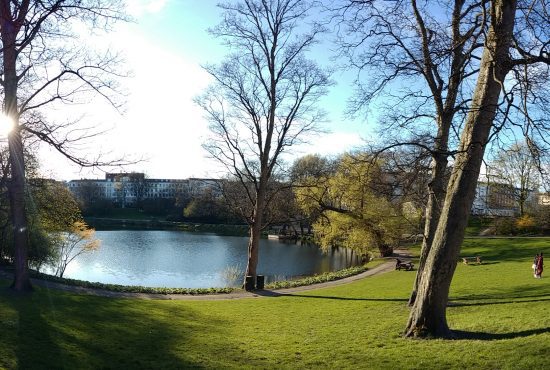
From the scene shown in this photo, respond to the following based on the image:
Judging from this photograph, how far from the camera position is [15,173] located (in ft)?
42.3

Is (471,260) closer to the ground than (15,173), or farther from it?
closer to the ground

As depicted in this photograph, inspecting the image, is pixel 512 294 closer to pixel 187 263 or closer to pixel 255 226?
pixel 255 226

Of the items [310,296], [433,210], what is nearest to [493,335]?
Answer: [433,210]

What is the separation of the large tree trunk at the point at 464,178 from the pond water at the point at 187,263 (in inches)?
851

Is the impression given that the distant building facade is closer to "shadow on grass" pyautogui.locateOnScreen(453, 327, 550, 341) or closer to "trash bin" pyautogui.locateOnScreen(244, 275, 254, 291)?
"trash bin" pyautogui.locateOnScreen(244, 275, 254, 291)

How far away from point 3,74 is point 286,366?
10.9 meters

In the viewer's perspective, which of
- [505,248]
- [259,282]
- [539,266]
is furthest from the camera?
[505,248]

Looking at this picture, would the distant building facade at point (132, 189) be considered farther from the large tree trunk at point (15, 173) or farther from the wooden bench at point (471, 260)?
the large tree trunk at point (15, 173)

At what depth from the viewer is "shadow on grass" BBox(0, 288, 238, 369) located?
7422 millimetres

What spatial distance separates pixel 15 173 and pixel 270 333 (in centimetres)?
849

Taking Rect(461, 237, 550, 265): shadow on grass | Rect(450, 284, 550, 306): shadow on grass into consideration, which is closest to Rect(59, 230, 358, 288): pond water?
Rect(461, 237, 550, 265): shadow on grass

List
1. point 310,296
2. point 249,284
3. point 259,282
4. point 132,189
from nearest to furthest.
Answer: point 310,296, point 249,284, point 259,282, point 132,189

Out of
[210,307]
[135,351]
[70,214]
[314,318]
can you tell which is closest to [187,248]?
[70,214]

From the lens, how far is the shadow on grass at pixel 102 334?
7422 mm
